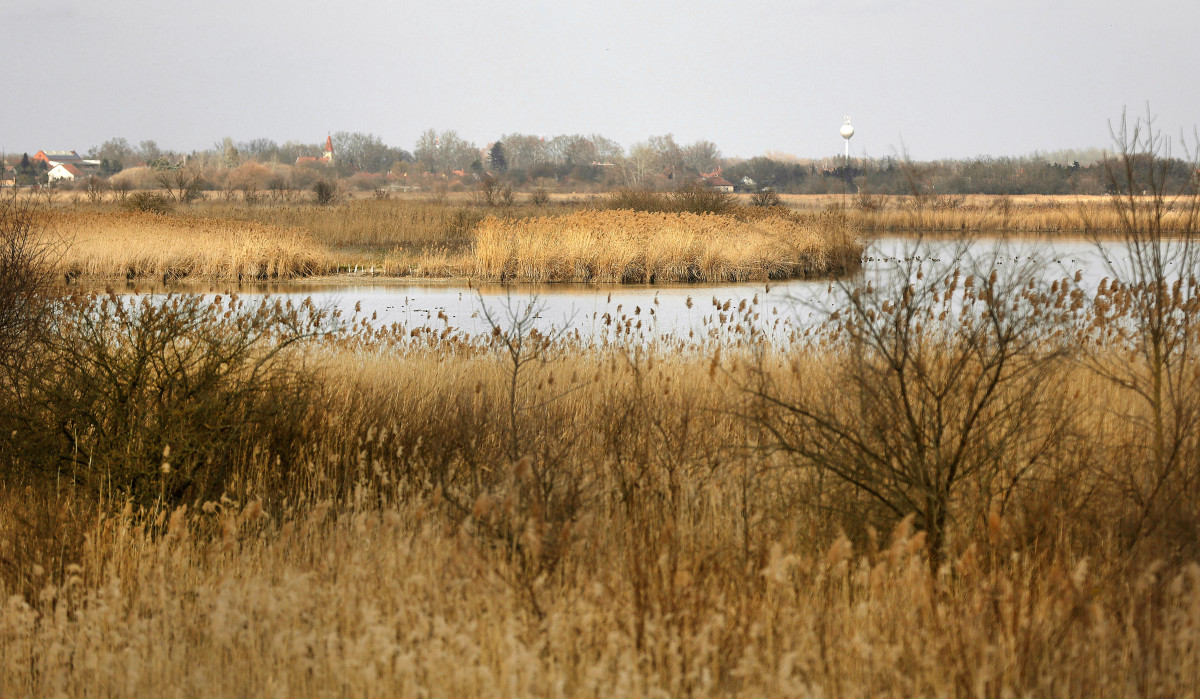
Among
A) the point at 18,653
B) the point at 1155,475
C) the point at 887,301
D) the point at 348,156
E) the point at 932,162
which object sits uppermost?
the point at 348,156

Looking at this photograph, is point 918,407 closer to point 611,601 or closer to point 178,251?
point 611,601

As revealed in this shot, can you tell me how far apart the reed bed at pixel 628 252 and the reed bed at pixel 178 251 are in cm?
561

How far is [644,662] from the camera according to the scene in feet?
13.7

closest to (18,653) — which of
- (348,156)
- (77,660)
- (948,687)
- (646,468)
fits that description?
(77,660)

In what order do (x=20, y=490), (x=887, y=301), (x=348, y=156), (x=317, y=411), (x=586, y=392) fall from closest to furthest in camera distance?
(x=887, y=301)
(x=20, y=490)
(x=317, y=411)
(x=586, y=392)
(x=348, y=156)

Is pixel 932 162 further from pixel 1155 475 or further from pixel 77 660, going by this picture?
pixel 77 660

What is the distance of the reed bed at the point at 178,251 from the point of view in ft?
87.5

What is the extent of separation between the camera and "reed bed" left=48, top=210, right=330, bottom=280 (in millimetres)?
26672

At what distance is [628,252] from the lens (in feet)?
90.1

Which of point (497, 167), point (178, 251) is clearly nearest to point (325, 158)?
point (497, 167)

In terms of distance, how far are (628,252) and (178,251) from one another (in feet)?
39.8

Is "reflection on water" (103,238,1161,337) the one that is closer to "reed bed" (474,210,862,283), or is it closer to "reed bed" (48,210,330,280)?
"reed bed" (474,210,862,283)

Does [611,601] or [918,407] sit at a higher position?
[918,407]

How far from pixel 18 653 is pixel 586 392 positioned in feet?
17.9
